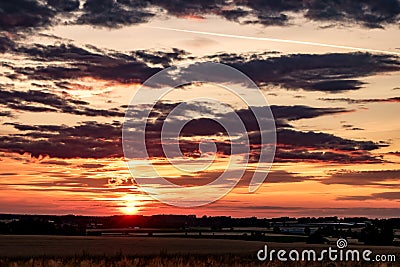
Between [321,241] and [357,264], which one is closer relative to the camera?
[357,264]

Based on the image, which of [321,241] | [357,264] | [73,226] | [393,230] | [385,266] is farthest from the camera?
[73,226]

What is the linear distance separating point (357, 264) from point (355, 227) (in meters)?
88.8

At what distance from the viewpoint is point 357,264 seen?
47.4m

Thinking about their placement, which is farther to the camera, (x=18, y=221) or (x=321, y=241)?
(x=18, y=221)

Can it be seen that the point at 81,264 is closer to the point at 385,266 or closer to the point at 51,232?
the point at 385,266

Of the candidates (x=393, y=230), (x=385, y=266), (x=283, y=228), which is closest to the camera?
(x=385, y=266)

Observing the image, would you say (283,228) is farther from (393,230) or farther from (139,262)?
(139,262)

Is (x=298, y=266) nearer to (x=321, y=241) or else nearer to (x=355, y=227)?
(x=321, y=241)

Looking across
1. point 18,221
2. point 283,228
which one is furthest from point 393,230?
point 18,221

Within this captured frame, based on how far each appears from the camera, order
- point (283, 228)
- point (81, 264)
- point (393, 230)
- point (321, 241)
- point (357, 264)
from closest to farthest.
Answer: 1. point (81, 264)
2. point (357, 264)
3. point (321, 241)
4. point (393, 230)
5. point (283, 228)

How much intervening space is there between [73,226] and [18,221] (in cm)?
936

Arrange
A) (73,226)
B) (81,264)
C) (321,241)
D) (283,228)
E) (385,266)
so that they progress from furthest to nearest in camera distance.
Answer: (283,228) → (73,226) → (321,241) → (385,266) → (81,264)

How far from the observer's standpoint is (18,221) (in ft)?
418

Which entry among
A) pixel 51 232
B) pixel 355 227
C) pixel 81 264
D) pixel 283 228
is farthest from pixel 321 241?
pixel 81 264
